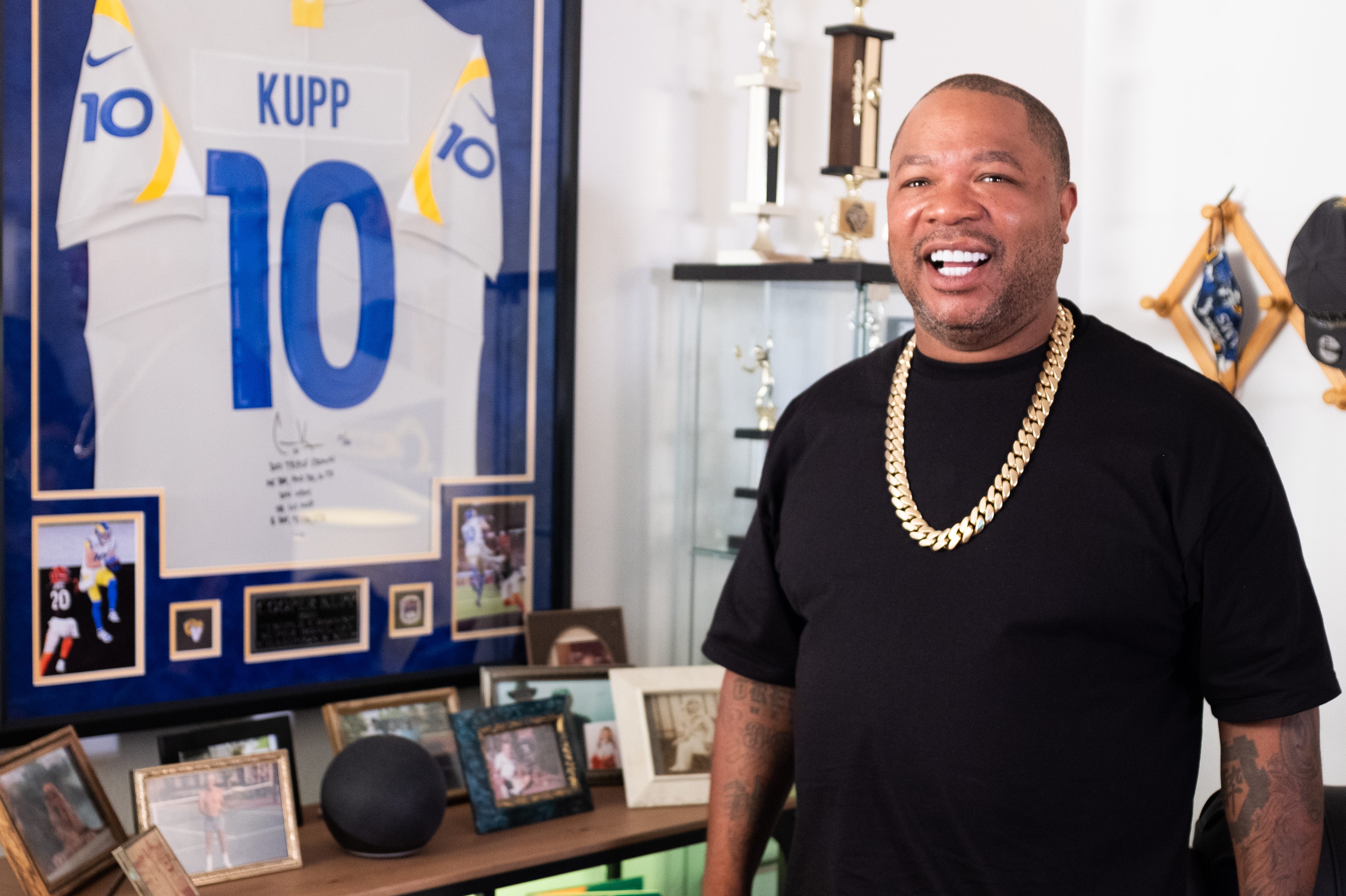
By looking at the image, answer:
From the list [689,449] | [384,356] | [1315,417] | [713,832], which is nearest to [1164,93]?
[1315,417]

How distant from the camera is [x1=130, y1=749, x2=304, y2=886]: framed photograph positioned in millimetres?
1666

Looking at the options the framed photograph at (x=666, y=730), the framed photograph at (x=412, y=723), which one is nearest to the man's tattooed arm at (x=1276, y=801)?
the framed photograph at (x=666, y=730)

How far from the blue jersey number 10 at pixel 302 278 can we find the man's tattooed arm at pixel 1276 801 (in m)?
1.35

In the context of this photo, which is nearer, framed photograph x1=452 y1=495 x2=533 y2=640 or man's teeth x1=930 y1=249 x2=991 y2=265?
man's teeth x1=930 y1=249 x2=991 y2=265

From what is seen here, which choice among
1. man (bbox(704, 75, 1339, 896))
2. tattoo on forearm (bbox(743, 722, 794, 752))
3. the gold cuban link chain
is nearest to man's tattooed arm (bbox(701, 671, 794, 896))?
tattoo on forearm (bbox(743, 722, 794, 752))

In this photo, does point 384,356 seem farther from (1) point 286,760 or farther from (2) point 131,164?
(1) point 286,760

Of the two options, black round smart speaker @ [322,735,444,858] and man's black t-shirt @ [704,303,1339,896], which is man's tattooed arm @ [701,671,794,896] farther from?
black round smart speaker @ [322,735,444,858]

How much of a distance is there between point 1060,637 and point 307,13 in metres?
1.43

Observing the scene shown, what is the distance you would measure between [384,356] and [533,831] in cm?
77

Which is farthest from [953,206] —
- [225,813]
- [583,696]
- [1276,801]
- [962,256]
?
[225,813]

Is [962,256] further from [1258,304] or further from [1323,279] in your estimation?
[1258,304]

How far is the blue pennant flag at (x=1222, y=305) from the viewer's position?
8.07 feet

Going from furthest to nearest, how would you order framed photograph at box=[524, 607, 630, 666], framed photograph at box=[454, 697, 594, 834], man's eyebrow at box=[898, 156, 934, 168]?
framed photograph at box=[524, 607, 630, 666] < framed photograph at box=[454, 697, 594, 834] < man's eyebrow at box=[898, 156, 934, 168]

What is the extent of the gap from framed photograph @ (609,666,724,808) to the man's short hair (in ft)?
3.20
